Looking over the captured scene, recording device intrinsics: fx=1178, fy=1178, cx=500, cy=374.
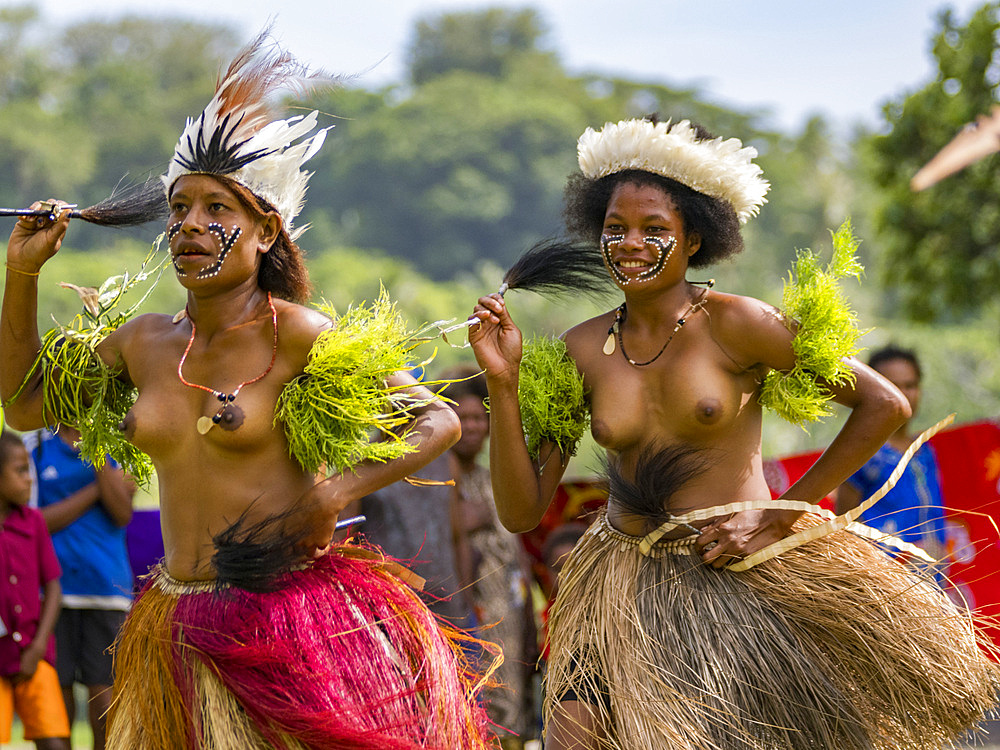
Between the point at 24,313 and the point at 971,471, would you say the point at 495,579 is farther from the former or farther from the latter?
the point at 24,313

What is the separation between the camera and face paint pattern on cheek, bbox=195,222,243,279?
10.5ft

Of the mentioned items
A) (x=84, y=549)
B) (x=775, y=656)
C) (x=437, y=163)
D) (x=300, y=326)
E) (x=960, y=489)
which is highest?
(x=437, y=163)

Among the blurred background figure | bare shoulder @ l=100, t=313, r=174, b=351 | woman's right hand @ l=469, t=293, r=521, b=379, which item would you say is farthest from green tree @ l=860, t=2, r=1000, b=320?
bare shoulder @ l=100, t=313, r=174, b=351

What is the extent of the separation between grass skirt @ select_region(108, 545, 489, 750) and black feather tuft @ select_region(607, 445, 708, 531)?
2.24 feet

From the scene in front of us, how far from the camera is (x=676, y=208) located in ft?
11.6

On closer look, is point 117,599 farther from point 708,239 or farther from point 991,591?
point 991,591

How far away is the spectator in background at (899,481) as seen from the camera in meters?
5.59

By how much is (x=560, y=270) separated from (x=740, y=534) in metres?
0.98

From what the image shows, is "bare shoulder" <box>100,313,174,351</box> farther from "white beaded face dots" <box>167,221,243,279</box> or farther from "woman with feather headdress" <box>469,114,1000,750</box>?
"woman with feather headdress" <box>469,114,1000,750</box>

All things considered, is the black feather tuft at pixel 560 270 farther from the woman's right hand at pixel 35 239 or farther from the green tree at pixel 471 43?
the green tree at pixel 471 43

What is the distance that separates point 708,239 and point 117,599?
11.0 feet

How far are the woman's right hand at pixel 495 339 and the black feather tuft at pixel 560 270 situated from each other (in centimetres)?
17

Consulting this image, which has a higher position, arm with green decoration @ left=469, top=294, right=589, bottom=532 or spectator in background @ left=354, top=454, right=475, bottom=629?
arm with green decoration @ left=469, top=294, right=589, bottom=532

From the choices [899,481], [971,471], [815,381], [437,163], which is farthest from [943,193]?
[437,163]
